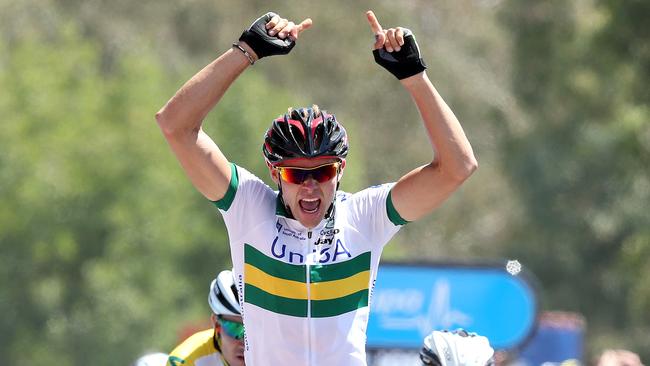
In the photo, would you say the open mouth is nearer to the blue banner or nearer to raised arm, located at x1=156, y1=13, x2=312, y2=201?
raised arm, located at x1=156, y1=13, x2=312, y2=201

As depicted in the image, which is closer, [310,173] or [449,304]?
[310,173]

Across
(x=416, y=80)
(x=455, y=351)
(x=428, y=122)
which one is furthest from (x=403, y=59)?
(x=455, y=351)

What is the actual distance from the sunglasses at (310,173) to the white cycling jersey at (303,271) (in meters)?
0.17

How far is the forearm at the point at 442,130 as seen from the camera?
5.51 meters

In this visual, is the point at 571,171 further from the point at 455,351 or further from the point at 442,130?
the point at 442,130

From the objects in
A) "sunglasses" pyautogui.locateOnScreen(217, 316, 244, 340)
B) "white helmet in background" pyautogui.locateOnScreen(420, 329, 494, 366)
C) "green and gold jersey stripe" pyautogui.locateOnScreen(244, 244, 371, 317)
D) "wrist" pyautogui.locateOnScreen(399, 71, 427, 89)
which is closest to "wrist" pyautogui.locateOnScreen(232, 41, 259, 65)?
"wrist" pyautogui.locateOnScreen(399, 71, 427, 89)

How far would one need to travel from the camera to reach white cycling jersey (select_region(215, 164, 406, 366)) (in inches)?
221

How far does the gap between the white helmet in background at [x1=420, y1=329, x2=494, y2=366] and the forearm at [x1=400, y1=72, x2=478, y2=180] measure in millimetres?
975

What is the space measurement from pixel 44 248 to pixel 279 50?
125 ft

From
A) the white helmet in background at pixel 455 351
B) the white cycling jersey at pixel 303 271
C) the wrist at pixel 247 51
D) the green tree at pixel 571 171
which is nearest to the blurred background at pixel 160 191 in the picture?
the green tree at pixel 571 171

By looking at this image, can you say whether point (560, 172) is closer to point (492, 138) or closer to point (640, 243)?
point (492, 138)

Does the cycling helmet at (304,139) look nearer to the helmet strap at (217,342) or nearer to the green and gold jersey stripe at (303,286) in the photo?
the green and gold jersey stripe at (303,286)

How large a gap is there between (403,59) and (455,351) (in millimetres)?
1370

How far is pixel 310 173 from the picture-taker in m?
5.60
